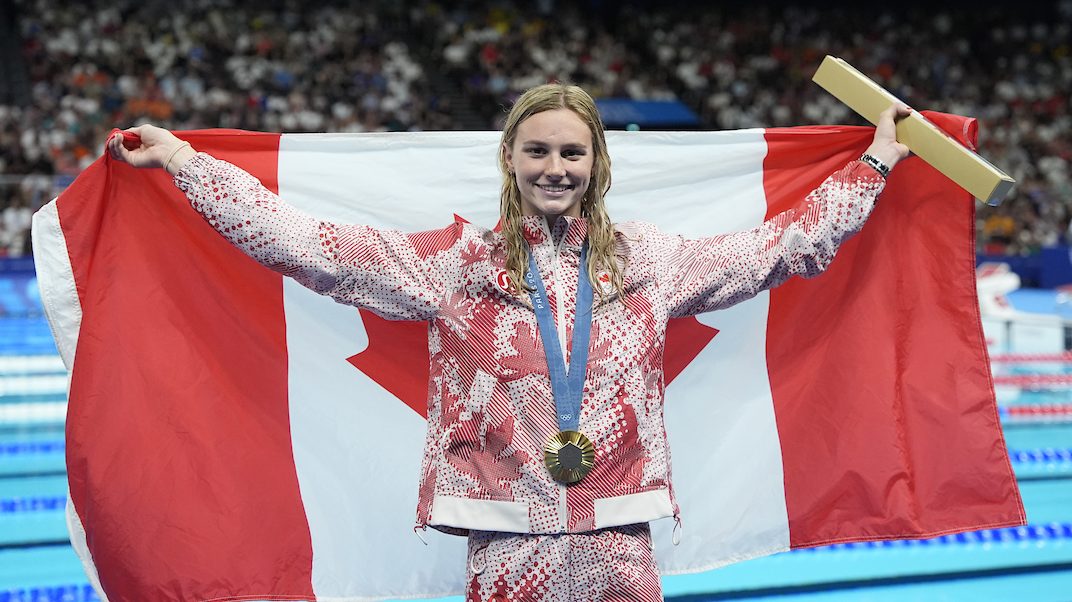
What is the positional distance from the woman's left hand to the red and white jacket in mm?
340

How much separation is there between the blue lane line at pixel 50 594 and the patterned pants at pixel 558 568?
2.20m

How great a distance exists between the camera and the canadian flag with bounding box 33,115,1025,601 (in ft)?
7.41

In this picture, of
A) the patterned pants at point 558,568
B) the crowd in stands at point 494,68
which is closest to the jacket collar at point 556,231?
the patterned pants at point 558,568

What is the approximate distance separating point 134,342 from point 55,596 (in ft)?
5.07

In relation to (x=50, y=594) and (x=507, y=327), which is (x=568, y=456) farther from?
(x=50, y=594)

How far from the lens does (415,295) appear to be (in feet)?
5.94

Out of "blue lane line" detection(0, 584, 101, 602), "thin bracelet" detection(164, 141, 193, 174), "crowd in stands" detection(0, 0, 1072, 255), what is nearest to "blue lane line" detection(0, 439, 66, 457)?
"blue lane line" detection(0, 584, 101, 602)

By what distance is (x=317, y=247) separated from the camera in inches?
71.0

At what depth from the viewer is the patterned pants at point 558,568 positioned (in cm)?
168

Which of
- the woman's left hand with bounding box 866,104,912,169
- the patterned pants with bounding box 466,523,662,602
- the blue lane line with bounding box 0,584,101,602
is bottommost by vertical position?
the patterned pants with bounding box 466,523,662,602

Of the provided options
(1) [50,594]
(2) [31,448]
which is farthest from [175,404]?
(2) [31,448]

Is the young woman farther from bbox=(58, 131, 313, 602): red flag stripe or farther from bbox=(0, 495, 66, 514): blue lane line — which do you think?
bbox=(0, 495, 66, 514): blue lane line

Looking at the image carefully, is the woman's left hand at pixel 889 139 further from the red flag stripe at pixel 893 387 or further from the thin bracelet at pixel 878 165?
the red flag stripe at pixel 893 387

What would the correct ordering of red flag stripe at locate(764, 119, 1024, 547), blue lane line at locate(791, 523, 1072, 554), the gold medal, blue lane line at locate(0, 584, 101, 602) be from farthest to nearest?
blue lane line at locate(791, 523, 1072, 554) < blue lane line at locate(0, 584, 101, 602) < red flag stripe at locate(764, 119, 1024, 547) < the gold medal
